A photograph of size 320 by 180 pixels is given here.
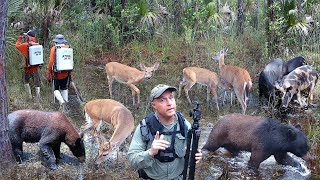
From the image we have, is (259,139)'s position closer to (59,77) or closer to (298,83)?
(298,83)

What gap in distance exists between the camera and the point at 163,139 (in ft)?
14.7

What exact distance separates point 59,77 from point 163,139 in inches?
273

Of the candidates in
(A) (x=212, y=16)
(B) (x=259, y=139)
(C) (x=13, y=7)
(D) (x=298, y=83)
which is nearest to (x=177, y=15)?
(A) (x=212, y=16)

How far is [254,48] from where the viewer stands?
52.2 ft

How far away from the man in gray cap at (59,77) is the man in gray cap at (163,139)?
6.46m

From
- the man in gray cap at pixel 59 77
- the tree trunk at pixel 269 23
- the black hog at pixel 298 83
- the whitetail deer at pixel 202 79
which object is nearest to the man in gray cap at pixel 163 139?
the man in gray cap at pixel 59 77

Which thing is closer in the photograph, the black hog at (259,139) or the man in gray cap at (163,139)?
the man in gray cap at (163,139)

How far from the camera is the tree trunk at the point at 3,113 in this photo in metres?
7.36

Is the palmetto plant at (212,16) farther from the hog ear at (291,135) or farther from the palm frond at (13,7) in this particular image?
the hog ear at (291,135)

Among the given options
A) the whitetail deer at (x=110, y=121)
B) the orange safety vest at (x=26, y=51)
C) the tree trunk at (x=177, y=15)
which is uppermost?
the tree trunk at (x=177, y=15)

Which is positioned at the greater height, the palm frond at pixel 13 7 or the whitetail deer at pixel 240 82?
the palm frond at pixel 13 7

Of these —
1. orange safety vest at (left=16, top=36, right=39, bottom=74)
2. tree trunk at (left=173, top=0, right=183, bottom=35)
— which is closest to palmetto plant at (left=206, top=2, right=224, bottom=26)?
tree trunk at (left=173, top=0, right=183, bottom=35)

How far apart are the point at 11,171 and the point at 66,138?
996 millimetres

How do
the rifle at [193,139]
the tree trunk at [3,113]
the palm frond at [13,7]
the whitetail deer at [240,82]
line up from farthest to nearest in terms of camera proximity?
the palm frond at [13,7] < the whitetail deer at [240,82] < the tree trunk at [3,113] < the rifle at [193,139]
